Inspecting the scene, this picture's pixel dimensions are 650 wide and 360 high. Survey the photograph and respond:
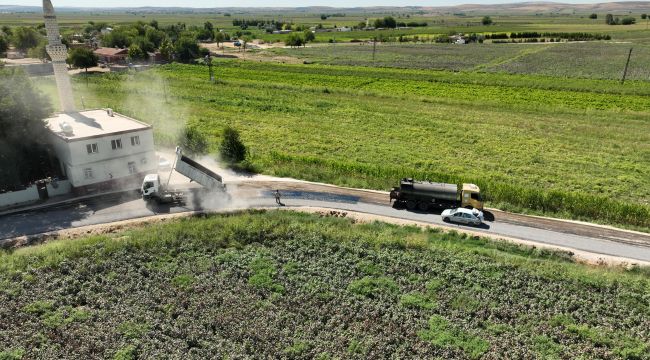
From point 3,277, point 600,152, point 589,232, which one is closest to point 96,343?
point 3,277

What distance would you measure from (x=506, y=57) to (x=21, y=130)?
12937cm

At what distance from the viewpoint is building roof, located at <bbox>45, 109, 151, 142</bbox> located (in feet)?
119

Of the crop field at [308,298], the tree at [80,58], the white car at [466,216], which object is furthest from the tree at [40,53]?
the white car at [466,216]

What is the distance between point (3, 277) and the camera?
25156mm

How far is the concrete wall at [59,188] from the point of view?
36188 millimetres

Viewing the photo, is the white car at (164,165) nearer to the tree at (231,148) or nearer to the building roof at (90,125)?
the building roof at (90,125)

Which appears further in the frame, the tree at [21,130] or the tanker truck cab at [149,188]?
the tanker truck cab at [149,188]

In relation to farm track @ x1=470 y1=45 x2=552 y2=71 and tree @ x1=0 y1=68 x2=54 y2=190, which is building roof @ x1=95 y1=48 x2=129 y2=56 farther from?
farm track @ x1=470 y1=45 x2=552 y2=71

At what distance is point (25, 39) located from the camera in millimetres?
133875

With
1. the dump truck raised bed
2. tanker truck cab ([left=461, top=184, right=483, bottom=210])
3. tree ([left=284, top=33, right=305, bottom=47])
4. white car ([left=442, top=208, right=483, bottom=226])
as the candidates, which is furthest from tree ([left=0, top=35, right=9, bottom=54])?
white car ([left=442, top=208, right=483, bottom=226])

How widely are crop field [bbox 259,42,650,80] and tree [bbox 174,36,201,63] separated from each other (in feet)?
81.3

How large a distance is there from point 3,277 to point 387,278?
73.0 feet

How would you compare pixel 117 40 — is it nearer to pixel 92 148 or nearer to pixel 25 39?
pixel 25 39

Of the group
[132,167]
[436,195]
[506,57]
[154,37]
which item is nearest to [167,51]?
[154,37]
